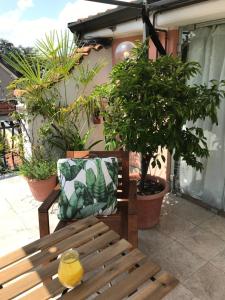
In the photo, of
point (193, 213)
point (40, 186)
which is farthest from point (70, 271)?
point (193, 213)

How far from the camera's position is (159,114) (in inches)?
101

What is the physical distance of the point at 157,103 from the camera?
2549 mm

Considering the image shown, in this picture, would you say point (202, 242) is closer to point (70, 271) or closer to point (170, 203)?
point (170, 203)

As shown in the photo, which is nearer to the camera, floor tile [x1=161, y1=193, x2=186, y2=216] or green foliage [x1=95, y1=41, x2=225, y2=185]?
green foliage [x1=95, y1=41, x2=225, y2=185]

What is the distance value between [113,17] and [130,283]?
3533mm

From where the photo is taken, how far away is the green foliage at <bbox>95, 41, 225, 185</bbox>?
8.38 feet

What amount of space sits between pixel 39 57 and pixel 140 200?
7.06ft

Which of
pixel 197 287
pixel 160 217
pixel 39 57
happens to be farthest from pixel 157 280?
pixel 39 57

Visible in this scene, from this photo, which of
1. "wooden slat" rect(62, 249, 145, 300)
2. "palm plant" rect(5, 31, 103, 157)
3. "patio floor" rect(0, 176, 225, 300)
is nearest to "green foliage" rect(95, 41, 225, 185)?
"palm plant" rect(5, 31, 103, 157)

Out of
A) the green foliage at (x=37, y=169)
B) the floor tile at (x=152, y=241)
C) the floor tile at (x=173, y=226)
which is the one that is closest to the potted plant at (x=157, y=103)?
the floor tile at (x=173, y=226)

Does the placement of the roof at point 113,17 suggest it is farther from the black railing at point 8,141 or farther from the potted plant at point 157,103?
the black railing at point 8,141

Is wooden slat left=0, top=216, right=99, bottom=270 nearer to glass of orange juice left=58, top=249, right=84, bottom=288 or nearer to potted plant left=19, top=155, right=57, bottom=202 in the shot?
glass of orange juice left=58, top=249, right=84, bottom=288

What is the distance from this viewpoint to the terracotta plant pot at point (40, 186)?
3656 millimetres

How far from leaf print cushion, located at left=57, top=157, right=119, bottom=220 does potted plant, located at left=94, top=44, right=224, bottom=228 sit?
483mm
